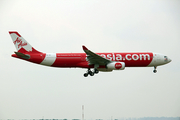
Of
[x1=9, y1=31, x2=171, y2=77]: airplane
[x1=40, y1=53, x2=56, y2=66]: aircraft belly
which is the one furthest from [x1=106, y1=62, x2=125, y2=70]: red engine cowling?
[x1=40, y1=53, x2=56, y2=66]: aircraft belly

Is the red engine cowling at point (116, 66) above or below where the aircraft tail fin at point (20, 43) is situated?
below

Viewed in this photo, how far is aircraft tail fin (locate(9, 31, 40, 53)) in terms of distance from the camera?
55.5 m

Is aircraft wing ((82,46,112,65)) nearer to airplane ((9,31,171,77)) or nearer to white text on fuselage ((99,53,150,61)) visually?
airplane ((9,31,171,77))

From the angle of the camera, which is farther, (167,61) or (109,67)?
(167,61)

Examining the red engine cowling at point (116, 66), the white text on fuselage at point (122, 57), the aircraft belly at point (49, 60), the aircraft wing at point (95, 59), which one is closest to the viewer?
the aircraft wing at point (95, 59)

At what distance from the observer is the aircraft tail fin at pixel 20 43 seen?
182ft

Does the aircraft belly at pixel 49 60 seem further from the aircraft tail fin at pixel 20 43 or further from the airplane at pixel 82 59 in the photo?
the aircraft tail fin at pixel 20 43

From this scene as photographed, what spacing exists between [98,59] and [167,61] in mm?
15896

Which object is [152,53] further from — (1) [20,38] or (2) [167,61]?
(1) [20,38]

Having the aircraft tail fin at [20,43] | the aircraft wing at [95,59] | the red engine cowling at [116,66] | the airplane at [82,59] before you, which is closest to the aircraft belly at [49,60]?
the airplane at [82,59]

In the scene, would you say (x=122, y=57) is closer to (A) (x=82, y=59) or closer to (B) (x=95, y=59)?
(B) (x=95, y=59)

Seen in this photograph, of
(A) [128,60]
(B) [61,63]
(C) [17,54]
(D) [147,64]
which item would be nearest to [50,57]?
(B) [61,63]

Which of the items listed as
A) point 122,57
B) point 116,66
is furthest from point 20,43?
point 122,57

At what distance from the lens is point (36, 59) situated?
178ft
